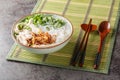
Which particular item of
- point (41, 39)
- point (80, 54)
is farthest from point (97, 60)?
point (41, 39)

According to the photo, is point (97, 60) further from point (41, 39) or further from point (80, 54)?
point (41, 39)

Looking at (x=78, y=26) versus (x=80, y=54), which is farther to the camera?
(x=78, y=26)

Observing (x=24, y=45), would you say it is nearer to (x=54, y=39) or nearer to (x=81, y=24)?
(x=54, y=39)

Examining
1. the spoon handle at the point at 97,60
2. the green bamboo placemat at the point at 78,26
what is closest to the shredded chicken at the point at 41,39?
the green bamboo placemat at the point at 78,26

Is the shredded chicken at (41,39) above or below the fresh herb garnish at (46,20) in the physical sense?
below

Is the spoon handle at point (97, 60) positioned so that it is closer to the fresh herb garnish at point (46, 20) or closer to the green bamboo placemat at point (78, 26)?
the green bamboo placemat at point (78, 26)

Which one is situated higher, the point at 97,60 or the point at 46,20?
the point at 46,20

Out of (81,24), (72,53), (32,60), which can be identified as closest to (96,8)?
(81,24)

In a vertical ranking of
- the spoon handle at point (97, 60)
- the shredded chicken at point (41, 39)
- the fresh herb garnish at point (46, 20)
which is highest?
the fresh herb garnish at point (46, 20)

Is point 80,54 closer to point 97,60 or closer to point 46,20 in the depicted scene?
point 97,60
